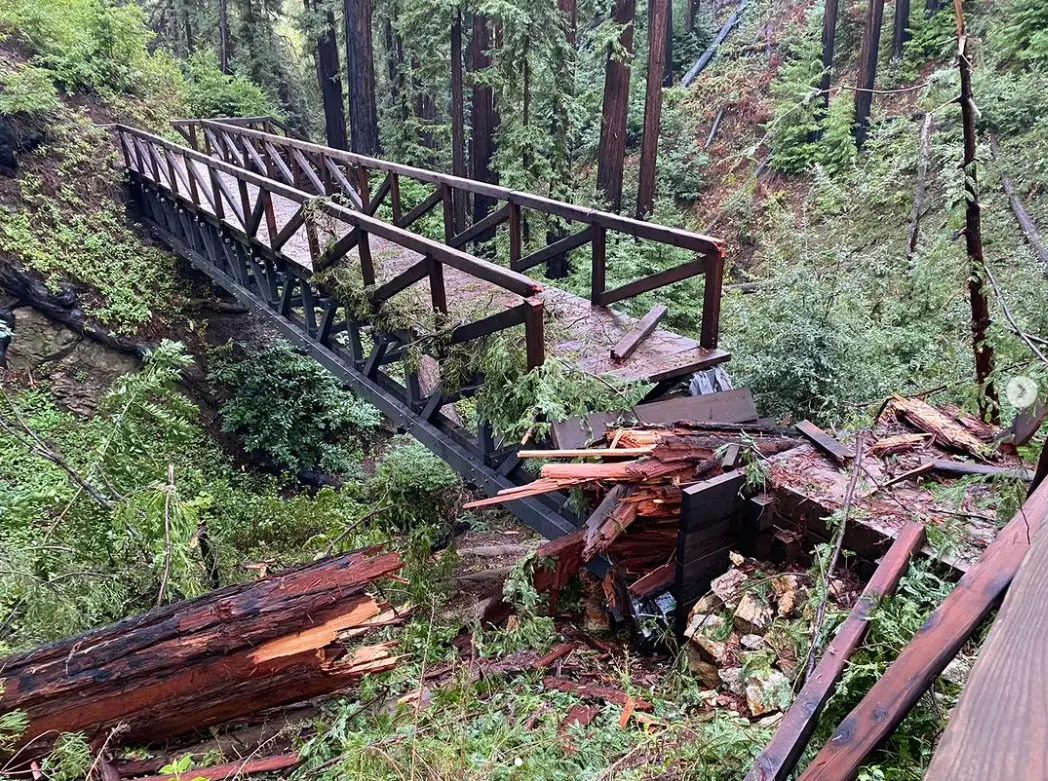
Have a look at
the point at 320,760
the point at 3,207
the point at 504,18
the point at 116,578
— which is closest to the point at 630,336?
the point at 320,760

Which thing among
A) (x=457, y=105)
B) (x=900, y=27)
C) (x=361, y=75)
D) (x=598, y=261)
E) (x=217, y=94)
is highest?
(x=900, y=27)

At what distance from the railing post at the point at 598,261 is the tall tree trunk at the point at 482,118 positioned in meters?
9.35

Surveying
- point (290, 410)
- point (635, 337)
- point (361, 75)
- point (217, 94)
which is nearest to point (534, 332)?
point (635, 337)

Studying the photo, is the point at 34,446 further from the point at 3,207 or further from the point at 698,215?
the point at 698,215

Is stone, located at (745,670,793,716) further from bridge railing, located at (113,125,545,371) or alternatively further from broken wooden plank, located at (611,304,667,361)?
broken wooden plank, located at (611,304,667,361)

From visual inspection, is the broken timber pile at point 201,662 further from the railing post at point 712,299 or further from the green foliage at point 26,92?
the green foliage at point 26,92

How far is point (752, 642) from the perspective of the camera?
10.3 feet

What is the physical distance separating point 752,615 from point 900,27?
2170 centimetres

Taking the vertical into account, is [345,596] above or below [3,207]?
below

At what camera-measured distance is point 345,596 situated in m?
3.41

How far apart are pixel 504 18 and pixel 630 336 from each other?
9482 mm

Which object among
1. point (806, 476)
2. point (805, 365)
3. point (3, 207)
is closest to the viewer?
point (806, 476)

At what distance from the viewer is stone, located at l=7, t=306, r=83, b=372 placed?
33.5ft

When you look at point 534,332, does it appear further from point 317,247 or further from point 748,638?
point 317,247
